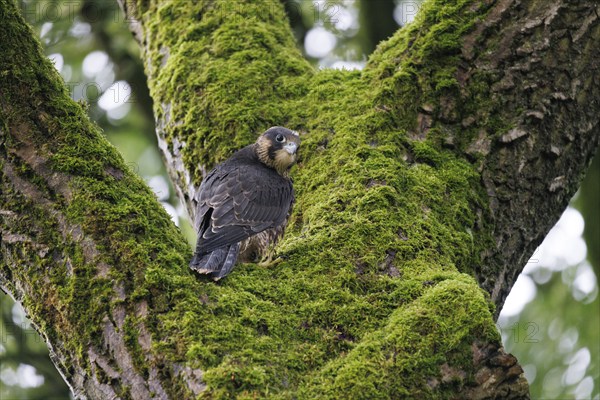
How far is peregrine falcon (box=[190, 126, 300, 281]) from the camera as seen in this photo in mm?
4691

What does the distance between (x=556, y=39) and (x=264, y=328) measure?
2.84m

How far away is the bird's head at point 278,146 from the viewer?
494cm

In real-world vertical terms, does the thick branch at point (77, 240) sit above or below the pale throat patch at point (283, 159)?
below

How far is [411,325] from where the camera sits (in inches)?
126

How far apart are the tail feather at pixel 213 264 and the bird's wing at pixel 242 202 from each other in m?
0.76

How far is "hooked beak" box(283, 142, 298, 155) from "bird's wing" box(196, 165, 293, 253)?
244 millimetres

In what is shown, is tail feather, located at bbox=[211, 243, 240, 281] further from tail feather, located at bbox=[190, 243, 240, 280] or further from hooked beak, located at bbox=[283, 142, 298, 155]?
hooked beak, located at bbox=[283, 142, 298, 155]


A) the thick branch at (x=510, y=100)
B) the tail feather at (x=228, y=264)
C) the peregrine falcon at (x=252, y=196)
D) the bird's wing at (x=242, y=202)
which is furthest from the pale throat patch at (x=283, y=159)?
the tail feather at (x=228, y=264)

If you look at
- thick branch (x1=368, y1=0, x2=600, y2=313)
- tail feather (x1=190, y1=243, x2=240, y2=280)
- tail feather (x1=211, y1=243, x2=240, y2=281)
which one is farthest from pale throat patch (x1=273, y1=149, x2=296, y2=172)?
tail feather (x1=190, y1=243, x2=240, y2=280)

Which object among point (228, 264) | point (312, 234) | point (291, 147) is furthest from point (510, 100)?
point (228, 264)

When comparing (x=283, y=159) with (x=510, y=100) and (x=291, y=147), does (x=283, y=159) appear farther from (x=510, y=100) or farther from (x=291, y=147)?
(x=510, y=100)

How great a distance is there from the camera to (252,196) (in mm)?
5035

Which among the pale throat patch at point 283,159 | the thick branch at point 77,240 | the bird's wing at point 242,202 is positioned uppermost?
the pale throat patch at point 283,159

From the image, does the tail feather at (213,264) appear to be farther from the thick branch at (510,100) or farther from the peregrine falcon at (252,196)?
the thick branch at (510,100)
